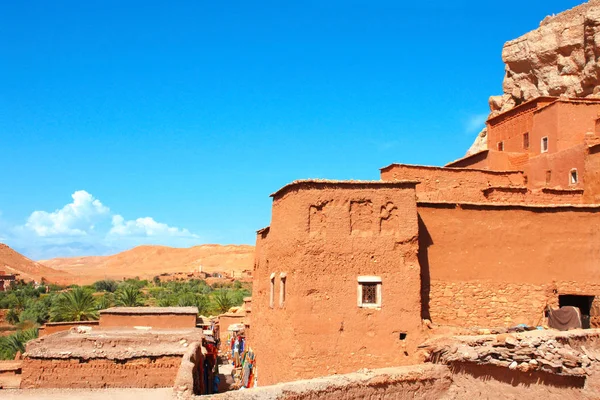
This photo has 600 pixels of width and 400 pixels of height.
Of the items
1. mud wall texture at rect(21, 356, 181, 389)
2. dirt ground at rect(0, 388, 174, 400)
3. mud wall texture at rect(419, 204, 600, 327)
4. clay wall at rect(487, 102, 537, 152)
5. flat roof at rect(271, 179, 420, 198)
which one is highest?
clay wall at rect(487, 102, 537, 152)

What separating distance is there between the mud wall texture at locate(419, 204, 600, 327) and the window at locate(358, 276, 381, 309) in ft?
5.43

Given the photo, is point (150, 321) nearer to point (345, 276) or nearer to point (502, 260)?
point (345, 276)

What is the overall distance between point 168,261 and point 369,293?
9300 centimetres

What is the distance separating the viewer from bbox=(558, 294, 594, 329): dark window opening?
50.7 ft

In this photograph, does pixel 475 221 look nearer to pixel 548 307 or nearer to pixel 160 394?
pixel 548 307

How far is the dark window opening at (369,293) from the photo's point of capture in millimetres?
13594

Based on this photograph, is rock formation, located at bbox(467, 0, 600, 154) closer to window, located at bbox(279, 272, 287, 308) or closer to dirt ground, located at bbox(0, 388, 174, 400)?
window, located at bbox(279, 272, 287, 308)

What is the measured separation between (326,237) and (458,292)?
388 centimetres

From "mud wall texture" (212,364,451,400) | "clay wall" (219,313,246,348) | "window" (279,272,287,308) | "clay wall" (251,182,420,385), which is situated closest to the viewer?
"mud wall texture" (212,364,451,400)

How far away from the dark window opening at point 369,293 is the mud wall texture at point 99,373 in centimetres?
468

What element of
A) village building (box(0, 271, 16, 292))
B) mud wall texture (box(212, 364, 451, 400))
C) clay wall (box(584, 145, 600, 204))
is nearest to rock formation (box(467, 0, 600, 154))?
clay wall (box(584, 145, 600, 204))

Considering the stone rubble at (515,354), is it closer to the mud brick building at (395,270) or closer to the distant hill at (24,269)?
the mud brick building at (395,270)

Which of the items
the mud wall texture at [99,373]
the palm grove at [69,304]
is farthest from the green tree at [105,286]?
the mud wall texture at [99,373]

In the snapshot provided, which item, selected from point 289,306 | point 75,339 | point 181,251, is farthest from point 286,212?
point 181,251
